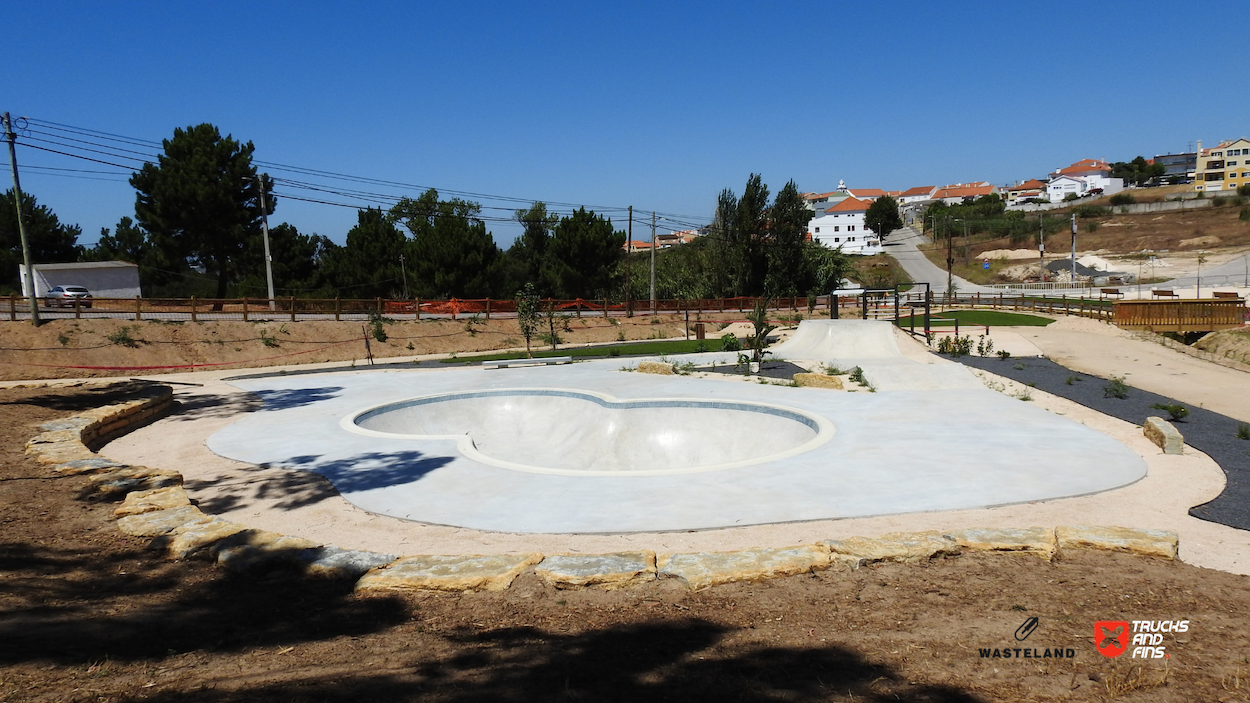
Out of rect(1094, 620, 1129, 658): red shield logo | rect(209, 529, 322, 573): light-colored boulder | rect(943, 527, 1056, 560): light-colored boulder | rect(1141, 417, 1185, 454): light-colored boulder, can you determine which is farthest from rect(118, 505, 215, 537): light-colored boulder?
rect(1141, 417, 1185, 454): light-colored boulder

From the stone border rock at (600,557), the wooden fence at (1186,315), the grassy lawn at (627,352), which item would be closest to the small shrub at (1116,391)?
the stone border rock at (600,557)

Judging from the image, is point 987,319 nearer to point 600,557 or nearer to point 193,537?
point 600,557

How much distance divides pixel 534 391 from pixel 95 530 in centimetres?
1034

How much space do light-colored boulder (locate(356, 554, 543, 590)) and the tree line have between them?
40076mm

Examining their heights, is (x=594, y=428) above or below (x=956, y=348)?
below

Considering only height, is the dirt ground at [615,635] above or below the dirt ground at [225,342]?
below

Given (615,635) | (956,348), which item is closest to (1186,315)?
(956,348)

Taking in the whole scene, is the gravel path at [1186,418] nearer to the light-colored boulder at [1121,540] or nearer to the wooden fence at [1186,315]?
the light-colored boulder at [1121,540]

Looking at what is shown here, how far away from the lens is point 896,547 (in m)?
6.20

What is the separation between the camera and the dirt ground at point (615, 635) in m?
3.79

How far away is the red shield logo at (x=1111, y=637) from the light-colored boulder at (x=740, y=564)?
196 centimetres

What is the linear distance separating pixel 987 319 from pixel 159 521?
39.6m

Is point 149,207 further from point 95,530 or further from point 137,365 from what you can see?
point 95,530

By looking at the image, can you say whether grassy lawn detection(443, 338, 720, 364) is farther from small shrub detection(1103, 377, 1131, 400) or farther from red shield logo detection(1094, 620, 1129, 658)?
red shield logo detection(1094, 620, 1129, 658)
